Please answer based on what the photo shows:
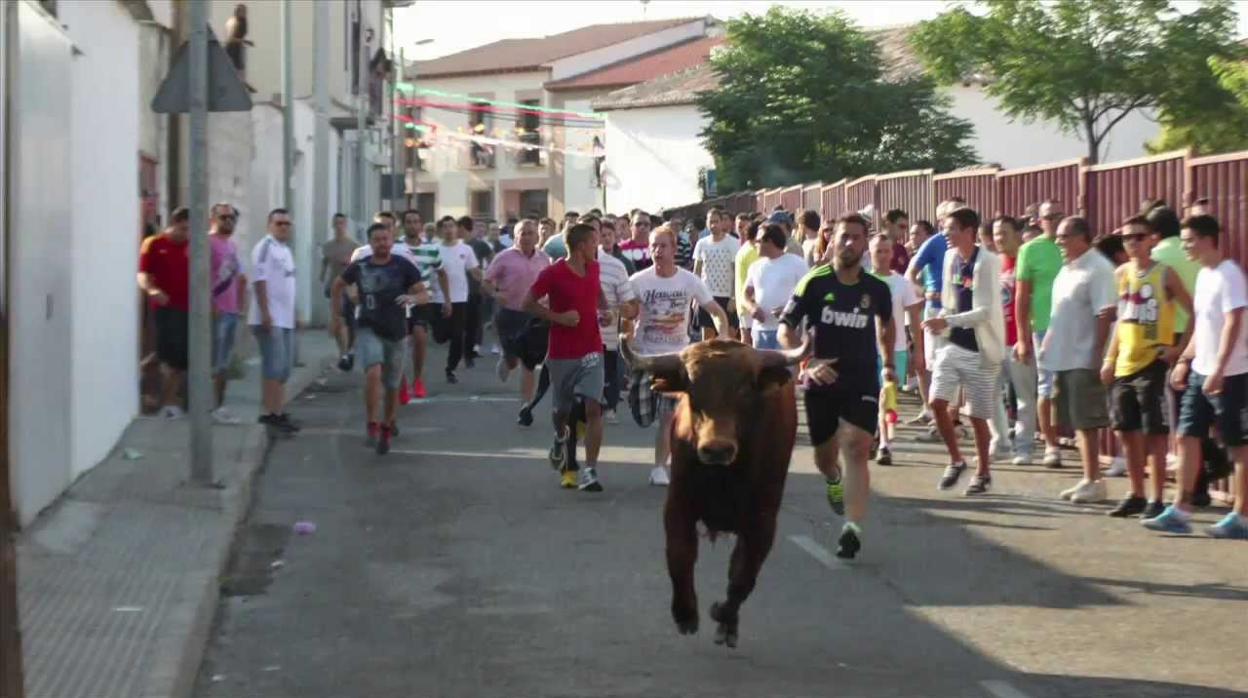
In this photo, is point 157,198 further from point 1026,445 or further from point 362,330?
point 1026,445

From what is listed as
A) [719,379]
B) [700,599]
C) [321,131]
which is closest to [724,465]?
[719,379]

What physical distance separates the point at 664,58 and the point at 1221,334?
75672 mm

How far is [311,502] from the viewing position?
1357cm

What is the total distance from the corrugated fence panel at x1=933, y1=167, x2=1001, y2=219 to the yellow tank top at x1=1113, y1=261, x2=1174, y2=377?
21.2ft

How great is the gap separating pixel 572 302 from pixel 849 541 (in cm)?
370

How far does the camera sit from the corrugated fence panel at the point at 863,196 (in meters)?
25.0

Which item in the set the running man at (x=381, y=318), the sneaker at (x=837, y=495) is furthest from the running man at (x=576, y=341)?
the running man at (x=381, y=318)

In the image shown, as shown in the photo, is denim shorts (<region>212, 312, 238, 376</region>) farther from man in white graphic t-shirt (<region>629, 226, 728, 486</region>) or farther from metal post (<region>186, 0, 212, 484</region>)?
man in white graphic t-shirt (<region>629, 226, 728, 486</region>)

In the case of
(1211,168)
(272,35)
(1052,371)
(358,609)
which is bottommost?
(358,609)

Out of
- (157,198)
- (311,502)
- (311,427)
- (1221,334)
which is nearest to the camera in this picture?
(1221,334)

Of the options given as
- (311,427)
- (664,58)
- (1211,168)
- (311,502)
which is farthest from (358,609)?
(664,58)

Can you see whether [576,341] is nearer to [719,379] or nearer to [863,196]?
[719,379]

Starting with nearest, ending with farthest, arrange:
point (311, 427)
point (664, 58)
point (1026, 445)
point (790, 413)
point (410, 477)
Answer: point (790, 413) → point (410, 477) → point (1026, 445) → point (311, 427) → point (664, 58)

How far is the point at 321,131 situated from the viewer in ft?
108
